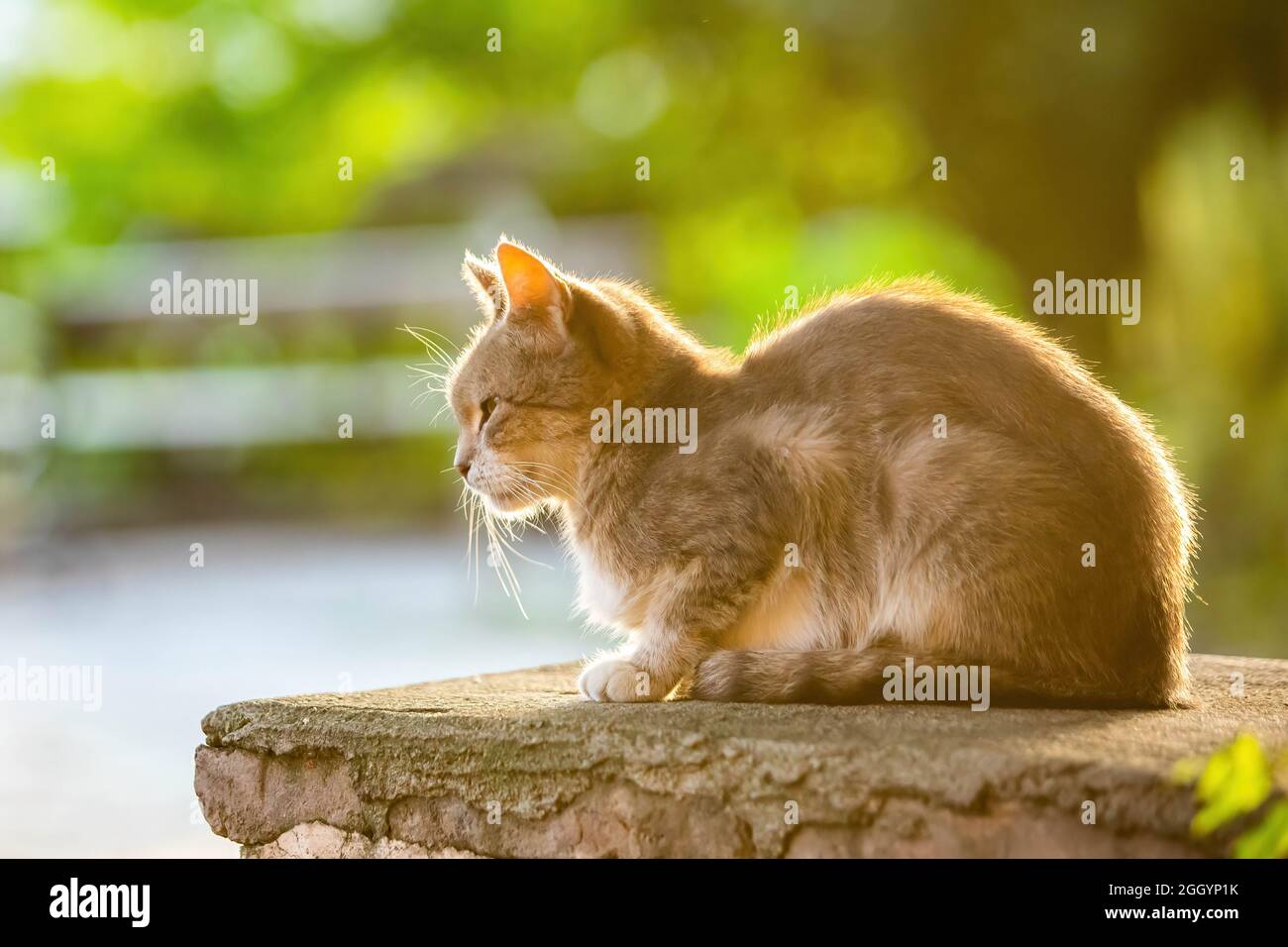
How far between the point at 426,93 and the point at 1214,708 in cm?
1390

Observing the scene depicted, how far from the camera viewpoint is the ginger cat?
2516 millimetres

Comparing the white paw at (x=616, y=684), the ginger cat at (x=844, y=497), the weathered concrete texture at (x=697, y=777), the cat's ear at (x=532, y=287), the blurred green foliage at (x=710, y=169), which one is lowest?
the weathered concrete texture at (x=697, y=777)

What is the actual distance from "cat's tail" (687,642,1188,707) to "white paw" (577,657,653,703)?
0.38ft

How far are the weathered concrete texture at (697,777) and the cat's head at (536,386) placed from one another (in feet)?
1.54

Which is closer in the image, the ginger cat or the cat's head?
the ginger cat

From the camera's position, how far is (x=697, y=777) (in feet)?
7.37

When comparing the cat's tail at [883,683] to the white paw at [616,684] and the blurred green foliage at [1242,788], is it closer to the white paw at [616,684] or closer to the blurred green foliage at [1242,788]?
the white paw at [616,684]

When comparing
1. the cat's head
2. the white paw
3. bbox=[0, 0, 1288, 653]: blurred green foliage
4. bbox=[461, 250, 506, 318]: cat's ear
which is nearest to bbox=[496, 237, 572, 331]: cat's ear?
the cat's head

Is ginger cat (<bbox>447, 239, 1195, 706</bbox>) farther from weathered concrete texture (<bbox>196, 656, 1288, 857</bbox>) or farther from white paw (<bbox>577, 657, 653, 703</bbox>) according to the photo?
weathered concrete texture (<bbox>196, 656, 1288, 857</bbox>)

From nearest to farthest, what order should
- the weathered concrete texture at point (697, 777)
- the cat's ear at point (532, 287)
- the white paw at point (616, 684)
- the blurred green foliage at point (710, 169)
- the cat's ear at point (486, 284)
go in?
the weathered concrete texture at point (697, 777), the white paw at point (616, 684), the cat's ear at point (532, 287), the cat's ear at point (486, 284), the blurred green foliage at point (710, 169)

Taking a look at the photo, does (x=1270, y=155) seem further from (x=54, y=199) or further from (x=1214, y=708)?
(x=54, y=199)

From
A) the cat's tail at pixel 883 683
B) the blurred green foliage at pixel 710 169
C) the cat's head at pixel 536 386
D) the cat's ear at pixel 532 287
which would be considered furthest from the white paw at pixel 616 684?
the blurred green foliage at pixel 710 169

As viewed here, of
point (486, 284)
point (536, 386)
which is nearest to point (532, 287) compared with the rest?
point (536, 386)

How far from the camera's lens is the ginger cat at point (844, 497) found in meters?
2.52
